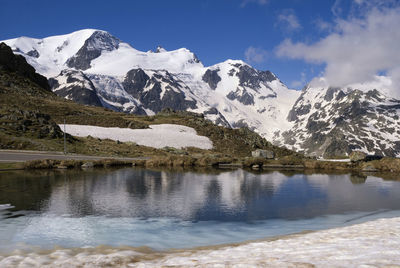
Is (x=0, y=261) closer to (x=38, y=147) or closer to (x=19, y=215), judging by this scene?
(x=19, y=215)

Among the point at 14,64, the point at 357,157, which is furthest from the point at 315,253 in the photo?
the point at 14,64

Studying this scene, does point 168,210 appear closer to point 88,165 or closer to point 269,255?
point 269,255

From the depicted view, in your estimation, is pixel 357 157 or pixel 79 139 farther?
pixel 79 139

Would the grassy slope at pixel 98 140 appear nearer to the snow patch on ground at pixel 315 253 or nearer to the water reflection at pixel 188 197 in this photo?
the water reflection at pixel 188 197

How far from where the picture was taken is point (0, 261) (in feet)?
40.1

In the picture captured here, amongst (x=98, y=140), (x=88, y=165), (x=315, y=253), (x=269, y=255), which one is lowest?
(x=269, y=255)

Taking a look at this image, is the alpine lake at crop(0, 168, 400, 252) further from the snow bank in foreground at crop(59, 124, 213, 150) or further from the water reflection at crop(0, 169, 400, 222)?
the snow bank in foreground at crop(59, 124, 213, 150)

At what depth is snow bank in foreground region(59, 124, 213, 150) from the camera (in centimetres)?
7981

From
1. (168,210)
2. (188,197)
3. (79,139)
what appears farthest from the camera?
(79,139)

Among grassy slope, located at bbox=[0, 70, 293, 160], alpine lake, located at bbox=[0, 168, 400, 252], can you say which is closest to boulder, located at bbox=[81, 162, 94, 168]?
alpine lake, located at bbox=[0, 168, 400, 252]

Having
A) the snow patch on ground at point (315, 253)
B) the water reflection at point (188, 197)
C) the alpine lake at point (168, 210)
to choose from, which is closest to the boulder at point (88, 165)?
the water reflection at point (188, 197)

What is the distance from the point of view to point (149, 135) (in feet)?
275

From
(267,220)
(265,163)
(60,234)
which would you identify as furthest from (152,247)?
(265,163)

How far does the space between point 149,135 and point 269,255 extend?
73.4 m
